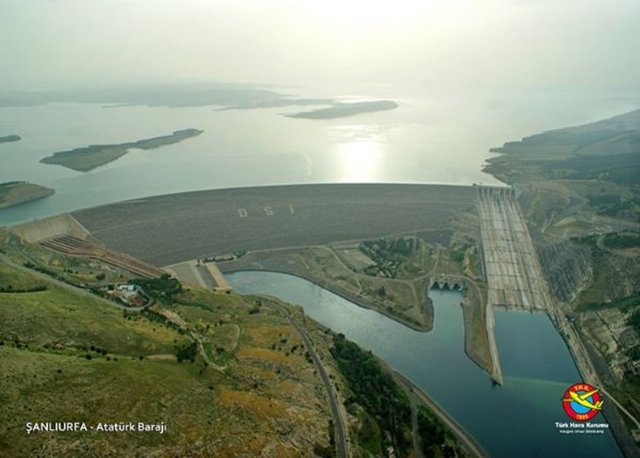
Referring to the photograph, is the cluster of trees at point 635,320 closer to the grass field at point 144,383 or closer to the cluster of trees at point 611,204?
the grass field at point 144,383

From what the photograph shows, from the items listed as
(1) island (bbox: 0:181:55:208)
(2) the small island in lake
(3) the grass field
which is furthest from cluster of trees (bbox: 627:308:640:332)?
(2) the small island in lake

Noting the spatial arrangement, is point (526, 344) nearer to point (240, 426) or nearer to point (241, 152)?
point (240, 426)

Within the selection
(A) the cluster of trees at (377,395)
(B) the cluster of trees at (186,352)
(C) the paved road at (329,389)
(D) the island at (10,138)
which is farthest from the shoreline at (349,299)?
(D) the island at (10,138)

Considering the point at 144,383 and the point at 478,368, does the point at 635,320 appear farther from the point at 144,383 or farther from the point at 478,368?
the point at 144,383

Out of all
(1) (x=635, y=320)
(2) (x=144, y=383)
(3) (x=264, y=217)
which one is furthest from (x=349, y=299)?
(2) (x=144, y=383)

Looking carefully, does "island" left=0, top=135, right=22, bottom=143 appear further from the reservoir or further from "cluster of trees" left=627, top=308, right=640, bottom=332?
"cluster of trees" left=627, top=308, right=640, bottom=332

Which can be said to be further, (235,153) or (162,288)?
(235,153)

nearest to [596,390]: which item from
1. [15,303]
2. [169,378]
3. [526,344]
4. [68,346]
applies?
[526,344]
